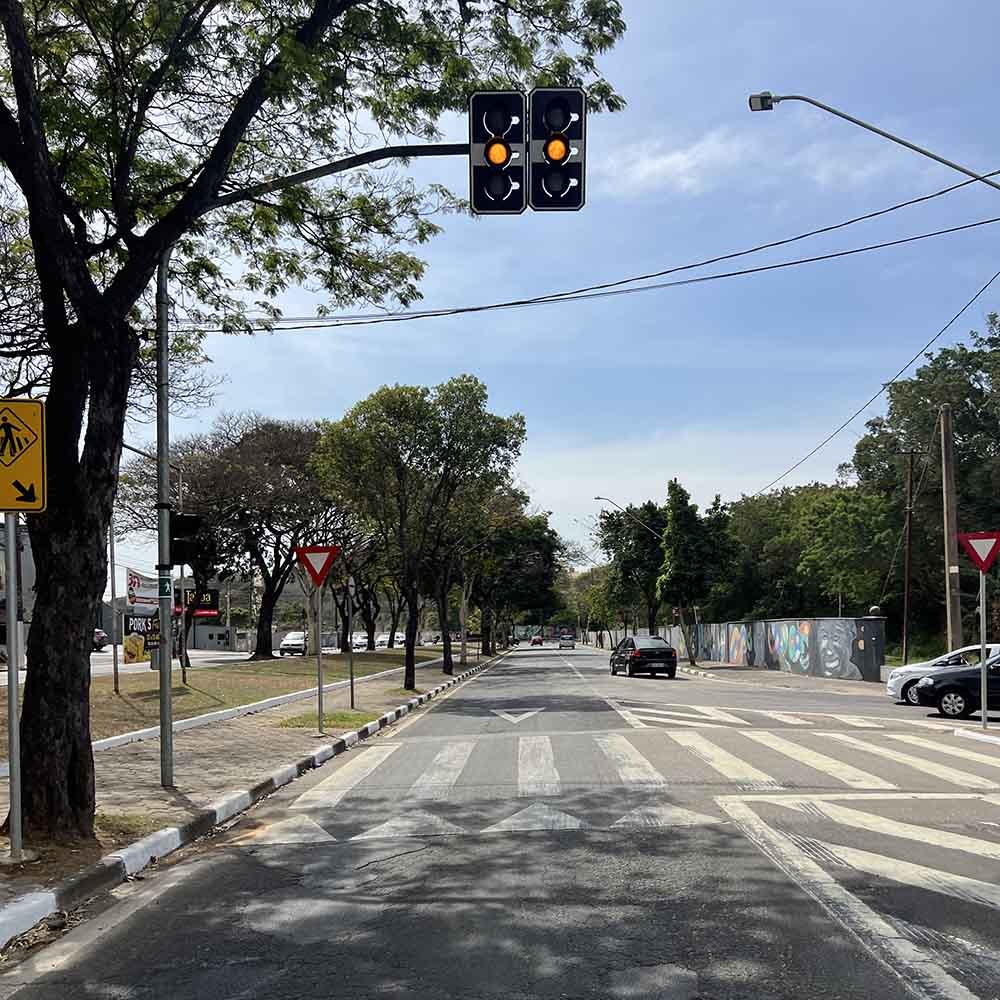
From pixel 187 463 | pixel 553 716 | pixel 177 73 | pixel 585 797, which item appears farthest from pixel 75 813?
pixel 187 463

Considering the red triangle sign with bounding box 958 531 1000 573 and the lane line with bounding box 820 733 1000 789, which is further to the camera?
the red triangle sign with bounding box 958 531 1000 573

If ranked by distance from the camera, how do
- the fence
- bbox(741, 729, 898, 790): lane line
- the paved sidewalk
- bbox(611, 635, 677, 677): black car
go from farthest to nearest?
bbox(611, 635, 677, 677): black car → the fence → bbox(741, 729, 898, 790): lane line → the paved sidewalk

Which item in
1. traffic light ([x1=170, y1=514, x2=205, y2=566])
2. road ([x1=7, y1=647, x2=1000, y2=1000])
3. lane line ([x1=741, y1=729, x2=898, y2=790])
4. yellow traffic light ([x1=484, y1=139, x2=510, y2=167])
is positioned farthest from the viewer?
traffic light ([x1=170, y1=514, x2=205, y2=566])

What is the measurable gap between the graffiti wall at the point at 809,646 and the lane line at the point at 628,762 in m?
21.3

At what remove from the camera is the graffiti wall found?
33.6 meters

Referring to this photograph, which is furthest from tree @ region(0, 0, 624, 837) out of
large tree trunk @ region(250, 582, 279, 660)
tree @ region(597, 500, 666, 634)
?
tree @ region(597, 500, 666, 634)

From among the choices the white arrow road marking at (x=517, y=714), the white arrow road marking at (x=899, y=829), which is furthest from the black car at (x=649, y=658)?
the white arrow road marking at (x=899, y=829)

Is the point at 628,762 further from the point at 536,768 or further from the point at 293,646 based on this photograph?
the point at 293,646

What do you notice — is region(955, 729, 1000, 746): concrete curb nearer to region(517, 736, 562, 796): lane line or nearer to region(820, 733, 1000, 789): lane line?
region(820, 733, 1000, 789): lane line

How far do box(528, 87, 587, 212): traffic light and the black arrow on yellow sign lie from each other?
15.0 ft

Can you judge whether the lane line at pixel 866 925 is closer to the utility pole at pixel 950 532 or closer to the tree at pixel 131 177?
the tree at pixel 131 177

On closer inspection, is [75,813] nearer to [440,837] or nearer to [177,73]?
[440,837]

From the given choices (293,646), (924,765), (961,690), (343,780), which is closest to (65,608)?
(343,780)

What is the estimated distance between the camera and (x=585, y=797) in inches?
381
